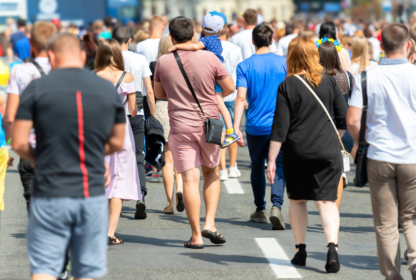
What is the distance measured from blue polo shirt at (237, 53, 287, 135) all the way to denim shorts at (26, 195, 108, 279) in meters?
3.59

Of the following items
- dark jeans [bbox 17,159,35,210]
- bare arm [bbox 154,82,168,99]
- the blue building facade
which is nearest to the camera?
dark jeans [bbox 17,159,35,210]

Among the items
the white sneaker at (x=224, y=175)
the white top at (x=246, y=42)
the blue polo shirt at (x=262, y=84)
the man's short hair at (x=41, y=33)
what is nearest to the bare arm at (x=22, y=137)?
the man's short hair at (x=41, y=33)

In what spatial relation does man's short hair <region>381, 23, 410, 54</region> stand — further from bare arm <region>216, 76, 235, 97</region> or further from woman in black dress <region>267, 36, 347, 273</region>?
bare arm <region>216, 76, 235, 97</region>

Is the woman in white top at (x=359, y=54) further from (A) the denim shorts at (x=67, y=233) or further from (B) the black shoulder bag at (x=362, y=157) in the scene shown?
(A) the denim shorts at (x=67, y=233)

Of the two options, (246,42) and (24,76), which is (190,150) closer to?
(24,76)

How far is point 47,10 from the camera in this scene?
26.3m

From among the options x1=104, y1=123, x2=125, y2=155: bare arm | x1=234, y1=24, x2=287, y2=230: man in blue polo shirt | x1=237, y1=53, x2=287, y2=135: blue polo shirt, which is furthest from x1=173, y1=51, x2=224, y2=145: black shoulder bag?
x1=104, y1=123, x2=125, y2=155: bare arm

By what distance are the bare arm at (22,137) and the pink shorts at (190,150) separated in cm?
246

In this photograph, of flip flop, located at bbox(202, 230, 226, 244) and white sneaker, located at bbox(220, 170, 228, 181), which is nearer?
flip flop, located at bbox(202, 230, 226, 244)

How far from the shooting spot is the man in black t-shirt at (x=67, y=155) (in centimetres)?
339

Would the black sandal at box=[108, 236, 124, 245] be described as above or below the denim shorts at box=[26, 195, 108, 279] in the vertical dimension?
below

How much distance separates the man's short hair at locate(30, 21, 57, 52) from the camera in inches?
185

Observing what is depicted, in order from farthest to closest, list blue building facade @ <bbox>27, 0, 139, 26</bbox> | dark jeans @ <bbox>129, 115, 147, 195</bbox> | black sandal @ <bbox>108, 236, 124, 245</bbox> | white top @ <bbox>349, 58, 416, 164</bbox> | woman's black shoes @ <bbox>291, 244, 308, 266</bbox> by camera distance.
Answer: blue building facade @ <bbox>27, 0, 139, 26</bbox> → dark jeans @ <bbox>129, 115, 147, 195</bbox> → black sandal @ <bbox>108, 236, 124, 245</bbox> → woman's black shoes @ <bbox>291, 244, 308, 266</bbox> → white top @ <bbox>349, 58, 416, 164</bbox>

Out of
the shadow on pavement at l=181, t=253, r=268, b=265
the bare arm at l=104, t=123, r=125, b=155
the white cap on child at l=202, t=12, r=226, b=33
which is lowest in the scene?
the shadow on pavement at l=181, t=253, r=268, b=265
